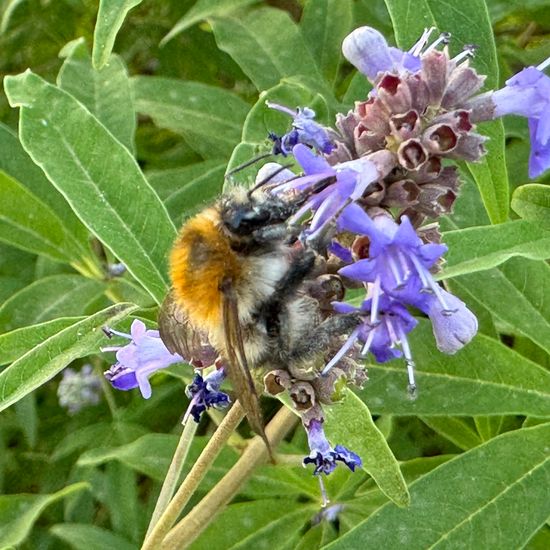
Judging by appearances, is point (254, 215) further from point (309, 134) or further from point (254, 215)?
point (309, 134)

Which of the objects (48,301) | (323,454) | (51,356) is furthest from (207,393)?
(48,301)

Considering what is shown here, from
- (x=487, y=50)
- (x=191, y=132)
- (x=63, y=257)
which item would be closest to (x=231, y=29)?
(x=191, y=132)

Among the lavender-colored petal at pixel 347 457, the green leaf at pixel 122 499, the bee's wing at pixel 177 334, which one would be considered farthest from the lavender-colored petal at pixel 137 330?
the green leaf at pixel 122 499

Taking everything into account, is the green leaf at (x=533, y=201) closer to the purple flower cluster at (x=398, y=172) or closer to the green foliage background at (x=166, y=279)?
the green foliage background at (x=166, y=279)

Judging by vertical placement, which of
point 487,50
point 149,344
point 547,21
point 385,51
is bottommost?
point 547,21

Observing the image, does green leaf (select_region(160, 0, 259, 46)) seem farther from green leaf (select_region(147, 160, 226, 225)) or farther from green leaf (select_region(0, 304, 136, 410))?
green leaf (select_region(0, 304, 136, 410))

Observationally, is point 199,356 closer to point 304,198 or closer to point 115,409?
point 304,198
